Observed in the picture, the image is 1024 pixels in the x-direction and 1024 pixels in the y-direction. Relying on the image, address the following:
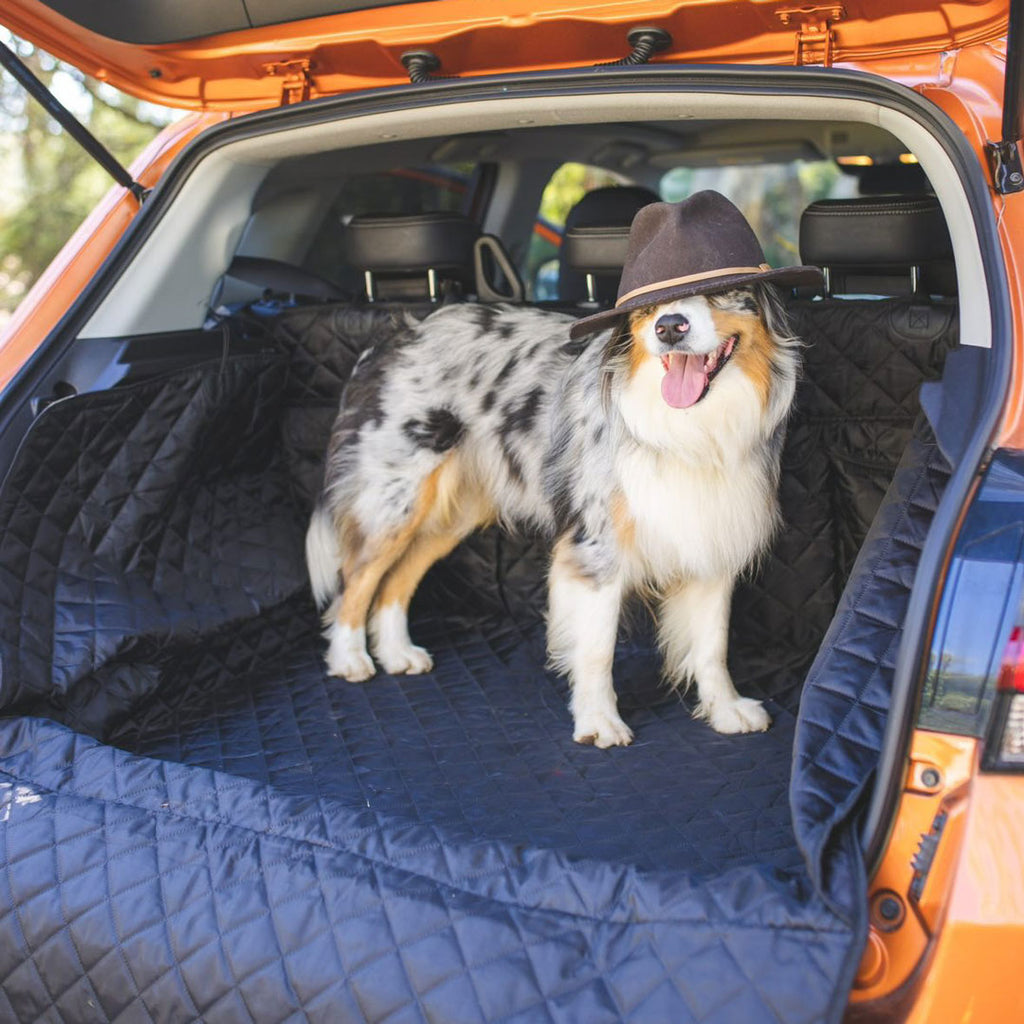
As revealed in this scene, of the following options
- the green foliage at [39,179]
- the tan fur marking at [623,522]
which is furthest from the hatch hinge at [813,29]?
the green foliage at [39,179]

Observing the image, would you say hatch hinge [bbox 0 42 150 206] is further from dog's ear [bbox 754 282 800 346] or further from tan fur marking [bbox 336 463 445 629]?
dog's ear [bbox 754 282 800 346]

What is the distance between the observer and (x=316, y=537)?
3.49 metres

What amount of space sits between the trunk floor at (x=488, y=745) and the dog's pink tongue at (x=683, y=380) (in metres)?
0.90

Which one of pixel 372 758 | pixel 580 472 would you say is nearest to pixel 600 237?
pixel 580 472

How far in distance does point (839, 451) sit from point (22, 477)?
2146 millimetres

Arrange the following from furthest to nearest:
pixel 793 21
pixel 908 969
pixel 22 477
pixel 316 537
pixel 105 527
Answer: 1. pixel 316 537
2. pixel 105 527
3. pixel 22 477
4. pixel 793 21
5. pixel 908 969

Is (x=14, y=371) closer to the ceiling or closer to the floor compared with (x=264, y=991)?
closer to the ceiling

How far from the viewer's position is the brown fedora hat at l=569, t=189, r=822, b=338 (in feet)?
7.72

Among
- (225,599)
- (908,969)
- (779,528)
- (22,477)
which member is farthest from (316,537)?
(908,969)

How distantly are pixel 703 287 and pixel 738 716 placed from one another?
1204 mm

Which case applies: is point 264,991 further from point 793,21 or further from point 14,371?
point 793,21

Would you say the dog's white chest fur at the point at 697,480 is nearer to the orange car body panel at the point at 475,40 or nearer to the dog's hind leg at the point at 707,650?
the dog's hind leg at the point at 707,650

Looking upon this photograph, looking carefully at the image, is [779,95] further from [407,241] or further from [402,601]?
[402,601]

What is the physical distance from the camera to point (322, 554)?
137 inches
